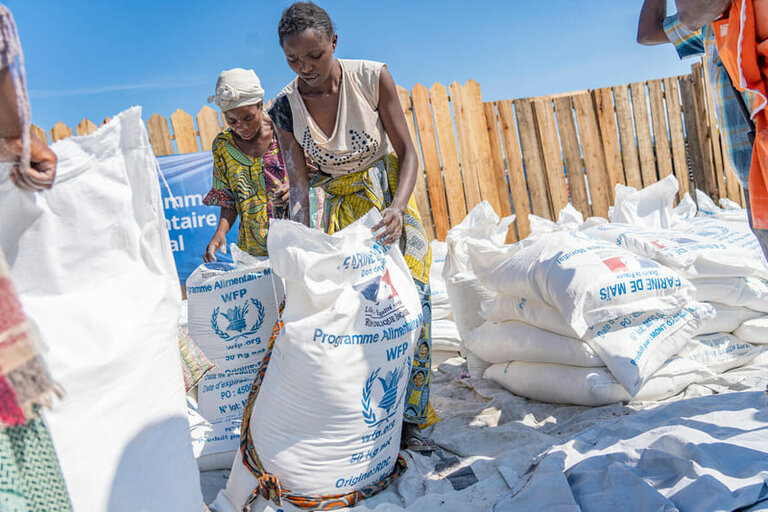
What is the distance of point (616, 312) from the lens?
2.33 metres

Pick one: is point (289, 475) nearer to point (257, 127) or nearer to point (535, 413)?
point (535, 413)

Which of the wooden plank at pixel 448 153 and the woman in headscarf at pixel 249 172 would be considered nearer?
the woman in headscarf at pixel 249 172

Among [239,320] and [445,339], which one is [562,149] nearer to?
[445,339]

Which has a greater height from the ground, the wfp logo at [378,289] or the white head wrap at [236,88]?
the white head wrap at [236,88]

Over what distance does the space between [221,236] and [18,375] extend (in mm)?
2117

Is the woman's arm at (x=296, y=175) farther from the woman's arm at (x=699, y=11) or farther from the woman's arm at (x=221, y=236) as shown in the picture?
the woman's arm at (x=699, y=11)

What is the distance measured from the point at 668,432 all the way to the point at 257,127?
7.04ft

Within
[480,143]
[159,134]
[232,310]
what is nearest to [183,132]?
[159,134]

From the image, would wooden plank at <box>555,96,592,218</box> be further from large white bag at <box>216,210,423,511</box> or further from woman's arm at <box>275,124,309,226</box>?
large white bag at <box>216,210,423,511</box>

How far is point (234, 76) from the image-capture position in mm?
2693

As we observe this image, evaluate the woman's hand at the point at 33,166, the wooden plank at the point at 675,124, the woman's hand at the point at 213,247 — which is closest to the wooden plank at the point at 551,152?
the wooden plank at the point at 675,124

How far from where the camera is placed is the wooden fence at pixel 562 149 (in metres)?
A: 5.86

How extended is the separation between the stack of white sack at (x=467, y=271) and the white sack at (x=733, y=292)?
39.2 inches

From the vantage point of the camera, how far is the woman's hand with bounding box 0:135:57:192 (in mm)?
913
